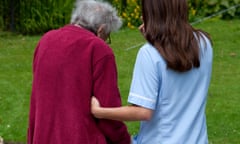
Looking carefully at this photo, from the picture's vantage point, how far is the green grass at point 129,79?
709cm

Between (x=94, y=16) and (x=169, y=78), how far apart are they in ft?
2.04

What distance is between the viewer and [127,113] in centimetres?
329

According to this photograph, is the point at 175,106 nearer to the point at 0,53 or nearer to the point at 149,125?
the point at 149,125

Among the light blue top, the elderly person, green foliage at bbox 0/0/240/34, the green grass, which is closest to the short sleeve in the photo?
the light blue top

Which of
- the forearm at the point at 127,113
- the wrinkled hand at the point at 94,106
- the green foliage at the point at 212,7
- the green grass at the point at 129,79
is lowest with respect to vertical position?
the green foliage at the point at 212,7

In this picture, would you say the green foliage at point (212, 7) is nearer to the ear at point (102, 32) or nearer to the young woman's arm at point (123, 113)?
the ear at point (102, 32)

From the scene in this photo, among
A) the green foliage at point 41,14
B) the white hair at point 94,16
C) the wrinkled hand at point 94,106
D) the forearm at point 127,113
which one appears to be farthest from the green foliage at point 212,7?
the forearm at point 127,113

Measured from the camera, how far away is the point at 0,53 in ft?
38.2

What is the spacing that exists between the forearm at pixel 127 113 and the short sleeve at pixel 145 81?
33mm

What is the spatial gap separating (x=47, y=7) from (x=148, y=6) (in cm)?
1114

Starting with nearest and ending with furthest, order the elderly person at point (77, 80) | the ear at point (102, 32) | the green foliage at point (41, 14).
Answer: the elderly person at point (77, 80)
the ear at point (102, 32)
the green foliage at point (41, 14)

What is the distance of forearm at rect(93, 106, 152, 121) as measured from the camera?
3.25 m

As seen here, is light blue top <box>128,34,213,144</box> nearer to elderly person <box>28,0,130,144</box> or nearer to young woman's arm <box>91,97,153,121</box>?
young woman's arm <box>91,97,153,121</box>

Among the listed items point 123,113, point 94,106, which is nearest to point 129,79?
point 94,106
